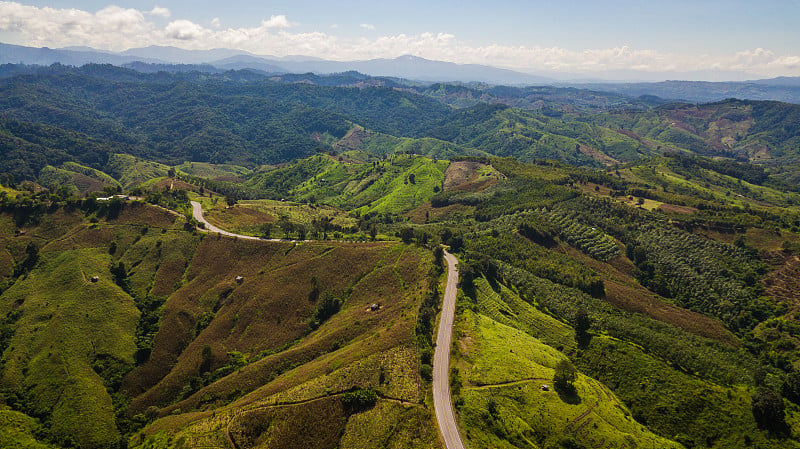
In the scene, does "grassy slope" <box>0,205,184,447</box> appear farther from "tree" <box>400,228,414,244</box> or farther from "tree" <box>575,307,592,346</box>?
"tree" <box>575,307,592,346</box>

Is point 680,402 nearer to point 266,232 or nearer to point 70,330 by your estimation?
point 266,232

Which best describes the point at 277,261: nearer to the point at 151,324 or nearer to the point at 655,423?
the point at 151,324

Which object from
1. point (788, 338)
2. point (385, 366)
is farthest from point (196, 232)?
point (788, 338)

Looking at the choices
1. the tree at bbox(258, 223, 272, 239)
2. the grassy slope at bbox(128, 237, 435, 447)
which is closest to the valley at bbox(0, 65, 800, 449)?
the grassy slope at bbox(128, 237, 435, 447)

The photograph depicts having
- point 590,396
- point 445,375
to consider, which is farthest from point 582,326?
point 445,375

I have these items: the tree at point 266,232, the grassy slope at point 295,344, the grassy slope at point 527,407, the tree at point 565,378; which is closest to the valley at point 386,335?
the tree at point 565,378

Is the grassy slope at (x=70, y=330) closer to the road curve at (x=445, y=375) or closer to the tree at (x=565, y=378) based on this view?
the road curve at (x=445, y=375)

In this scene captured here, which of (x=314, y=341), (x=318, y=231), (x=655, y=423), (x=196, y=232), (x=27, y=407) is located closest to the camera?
(x=655, y=423)
